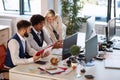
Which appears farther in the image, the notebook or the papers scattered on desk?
the notebook

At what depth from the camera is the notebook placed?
312 centimetres

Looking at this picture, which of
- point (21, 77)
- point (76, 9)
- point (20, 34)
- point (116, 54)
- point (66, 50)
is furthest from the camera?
point (76, 9)

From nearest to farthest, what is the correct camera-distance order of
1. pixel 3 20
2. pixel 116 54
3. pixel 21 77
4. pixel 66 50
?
pixel 21 77 → pixel 66 50 → pixel 116 54 → pixel 3 20

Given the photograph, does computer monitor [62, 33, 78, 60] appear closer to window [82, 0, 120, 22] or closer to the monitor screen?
the monitor screen

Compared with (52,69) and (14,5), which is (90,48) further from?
(14,5)

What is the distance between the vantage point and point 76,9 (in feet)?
20.4

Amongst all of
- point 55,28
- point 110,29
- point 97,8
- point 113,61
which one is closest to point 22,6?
point 97,8

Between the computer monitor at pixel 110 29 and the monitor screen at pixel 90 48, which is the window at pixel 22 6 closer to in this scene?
the computer monitor at pixel 110 29

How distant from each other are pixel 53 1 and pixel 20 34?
10.7ft

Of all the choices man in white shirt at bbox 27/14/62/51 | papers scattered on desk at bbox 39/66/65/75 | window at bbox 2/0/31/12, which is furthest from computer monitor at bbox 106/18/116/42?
window at bbox 2/0/31/12

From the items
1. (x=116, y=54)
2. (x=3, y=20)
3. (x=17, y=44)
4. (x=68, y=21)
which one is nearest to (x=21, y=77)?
(x=17, y=44)

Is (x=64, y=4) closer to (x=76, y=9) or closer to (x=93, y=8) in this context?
(x=76, y=9)

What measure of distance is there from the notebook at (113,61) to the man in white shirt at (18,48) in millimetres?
788

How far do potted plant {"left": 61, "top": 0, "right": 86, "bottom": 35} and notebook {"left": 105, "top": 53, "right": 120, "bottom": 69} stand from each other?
8.59 feet
